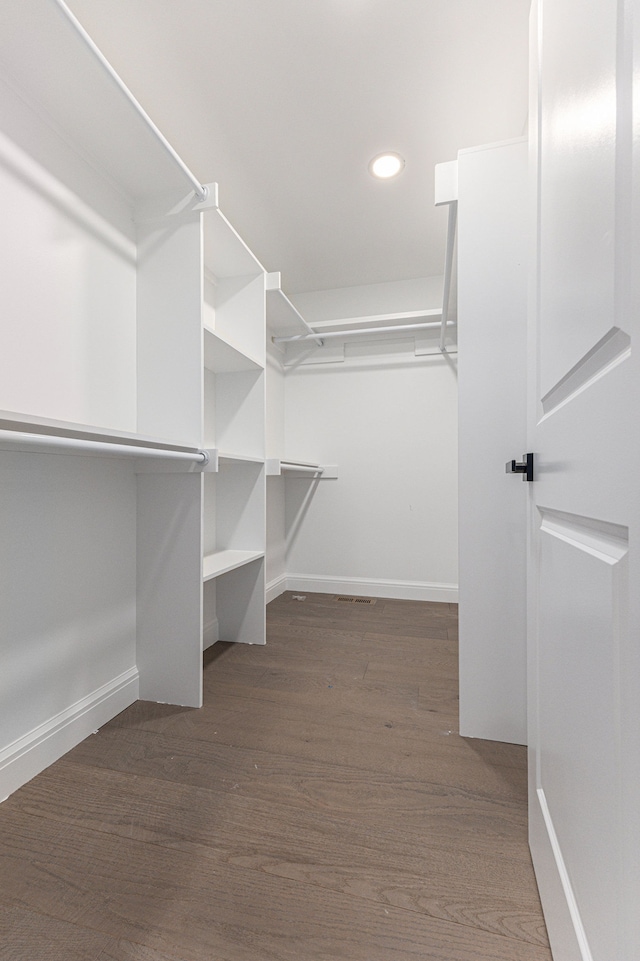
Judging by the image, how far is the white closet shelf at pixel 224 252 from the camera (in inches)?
64.0

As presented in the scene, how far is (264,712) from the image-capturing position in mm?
1477

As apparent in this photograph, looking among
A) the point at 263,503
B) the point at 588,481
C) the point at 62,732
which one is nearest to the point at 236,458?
the point at 263,503

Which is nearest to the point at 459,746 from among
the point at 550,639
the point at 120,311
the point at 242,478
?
the point at 550,639

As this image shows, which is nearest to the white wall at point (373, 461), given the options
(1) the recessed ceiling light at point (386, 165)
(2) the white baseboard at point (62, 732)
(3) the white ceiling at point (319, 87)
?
(3) the white ceiling at point (319, 87)

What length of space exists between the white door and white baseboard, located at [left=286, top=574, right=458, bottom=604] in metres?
1.98

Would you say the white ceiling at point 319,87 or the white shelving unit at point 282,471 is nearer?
the white ceiling at point 319,87

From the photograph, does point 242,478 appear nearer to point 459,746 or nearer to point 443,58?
point 459,746

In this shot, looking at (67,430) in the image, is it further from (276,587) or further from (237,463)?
(276,587)

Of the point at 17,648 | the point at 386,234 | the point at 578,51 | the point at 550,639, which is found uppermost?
the point at 386,234

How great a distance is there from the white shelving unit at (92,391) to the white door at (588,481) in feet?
2.97

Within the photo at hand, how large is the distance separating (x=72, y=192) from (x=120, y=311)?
0.35 m

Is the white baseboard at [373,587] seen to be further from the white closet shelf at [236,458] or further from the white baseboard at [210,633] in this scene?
the white closet shelf at [236,458]

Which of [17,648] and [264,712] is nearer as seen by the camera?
[17,648]

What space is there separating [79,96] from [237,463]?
1.32 meters
